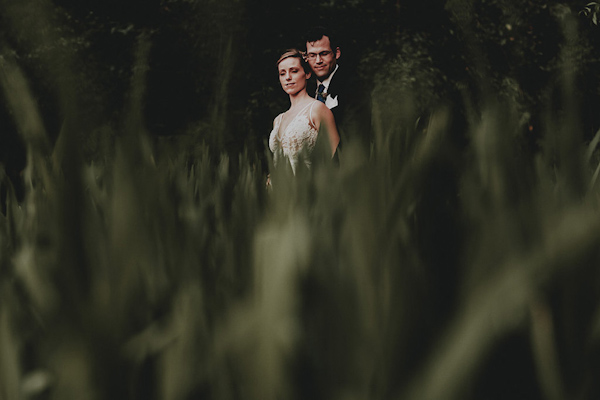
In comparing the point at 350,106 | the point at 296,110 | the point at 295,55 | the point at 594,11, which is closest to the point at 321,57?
the point at 295,55

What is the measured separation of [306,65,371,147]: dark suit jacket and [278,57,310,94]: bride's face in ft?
0.54

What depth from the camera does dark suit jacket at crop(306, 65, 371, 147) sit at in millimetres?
604

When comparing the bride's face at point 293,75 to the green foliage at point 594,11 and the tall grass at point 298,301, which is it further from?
the tall grass at point 298,301

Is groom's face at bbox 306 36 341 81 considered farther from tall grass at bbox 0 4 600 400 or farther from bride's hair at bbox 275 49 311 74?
tall grass at bbox 0 4 600 400

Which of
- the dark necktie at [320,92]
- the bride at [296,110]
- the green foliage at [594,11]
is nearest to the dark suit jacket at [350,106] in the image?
the dark necktie at [320,92]

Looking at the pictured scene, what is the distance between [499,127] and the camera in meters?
0.35

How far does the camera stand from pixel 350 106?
20.9 ft

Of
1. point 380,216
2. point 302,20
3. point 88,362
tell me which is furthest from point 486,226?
point 302,20

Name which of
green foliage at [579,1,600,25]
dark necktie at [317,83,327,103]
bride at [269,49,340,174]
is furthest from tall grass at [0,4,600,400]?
green foliage at [579,1,600,25]

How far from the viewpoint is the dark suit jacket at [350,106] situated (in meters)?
0.60

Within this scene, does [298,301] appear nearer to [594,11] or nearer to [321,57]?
[321,57]

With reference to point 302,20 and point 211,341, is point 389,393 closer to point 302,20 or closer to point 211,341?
point 211,341

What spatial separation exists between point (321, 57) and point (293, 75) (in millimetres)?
184

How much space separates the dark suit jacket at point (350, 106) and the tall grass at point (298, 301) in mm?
160
